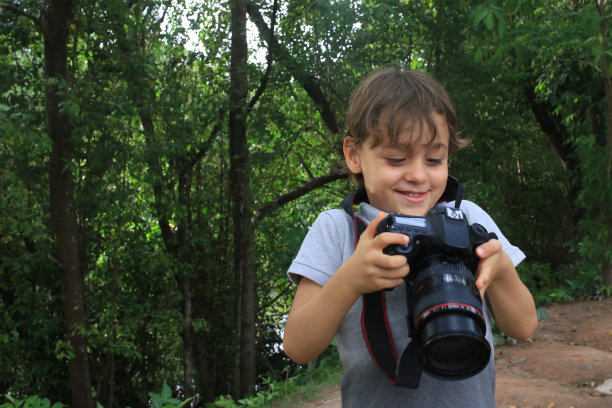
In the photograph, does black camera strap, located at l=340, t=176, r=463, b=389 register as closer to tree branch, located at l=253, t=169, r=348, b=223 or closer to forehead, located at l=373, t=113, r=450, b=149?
forehead, located at l=373, t=113, r=450, b=149

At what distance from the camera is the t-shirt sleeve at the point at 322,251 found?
1.47m

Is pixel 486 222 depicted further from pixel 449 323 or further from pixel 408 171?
pixel 449 323

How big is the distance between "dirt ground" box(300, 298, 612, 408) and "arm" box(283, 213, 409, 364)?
2597 millimetres

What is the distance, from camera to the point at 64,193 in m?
6.27

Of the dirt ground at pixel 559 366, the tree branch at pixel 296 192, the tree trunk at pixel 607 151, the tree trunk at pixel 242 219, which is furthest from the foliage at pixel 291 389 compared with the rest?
the tree trunk at pixel 607 151

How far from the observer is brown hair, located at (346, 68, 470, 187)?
151 cm

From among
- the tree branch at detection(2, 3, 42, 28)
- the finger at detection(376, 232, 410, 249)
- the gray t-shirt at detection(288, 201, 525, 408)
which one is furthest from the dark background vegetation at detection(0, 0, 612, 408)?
the finger at detection(376, 232, 410, 249)

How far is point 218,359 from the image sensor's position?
983 cm

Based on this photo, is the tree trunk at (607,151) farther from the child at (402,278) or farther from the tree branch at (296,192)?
the child at (402,278)

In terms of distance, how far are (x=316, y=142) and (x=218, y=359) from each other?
3.93 m

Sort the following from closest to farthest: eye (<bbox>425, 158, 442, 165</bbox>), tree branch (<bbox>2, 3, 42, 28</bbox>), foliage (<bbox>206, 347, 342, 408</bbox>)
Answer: eye (<bbox>425, 158, 442, 165</bbox>)
foliage (<bbox>206, 347, 342, 408</bbox>)
tree branch (<bbox>2, 3, 42, 28</bbox>)

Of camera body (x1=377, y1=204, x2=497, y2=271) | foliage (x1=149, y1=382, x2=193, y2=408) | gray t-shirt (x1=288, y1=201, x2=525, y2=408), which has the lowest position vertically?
foliage (x1=149, y1=382, x2=193, y2=408)

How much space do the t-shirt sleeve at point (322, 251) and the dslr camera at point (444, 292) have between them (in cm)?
23

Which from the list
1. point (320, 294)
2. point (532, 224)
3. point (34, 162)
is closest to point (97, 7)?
point (34, 162)
